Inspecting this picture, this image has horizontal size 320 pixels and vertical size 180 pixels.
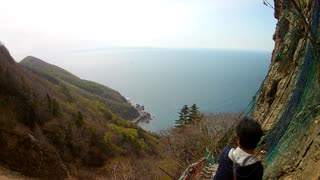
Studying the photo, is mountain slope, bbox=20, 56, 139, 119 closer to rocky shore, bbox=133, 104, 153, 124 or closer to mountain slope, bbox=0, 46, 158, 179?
rocky shore, bbox=133, 104, 153, 124

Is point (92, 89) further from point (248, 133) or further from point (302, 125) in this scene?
point (248, 133)

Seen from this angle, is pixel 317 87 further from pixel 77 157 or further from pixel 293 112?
pixel 77 157

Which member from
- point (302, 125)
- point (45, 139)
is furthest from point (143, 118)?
point (302, 125)

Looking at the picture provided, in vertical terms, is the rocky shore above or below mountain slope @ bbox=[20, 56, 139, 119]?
below

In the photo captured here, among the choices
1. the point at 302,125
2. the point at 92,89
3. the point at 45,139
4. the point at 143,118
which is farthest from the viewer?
the point at 92,89

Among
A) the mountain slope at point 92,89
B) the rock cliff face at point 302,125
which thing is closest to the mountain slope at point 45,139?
the rock cliff face at point 302,125

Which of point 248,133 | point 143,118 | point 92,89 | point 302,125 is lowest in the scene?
point 143,118

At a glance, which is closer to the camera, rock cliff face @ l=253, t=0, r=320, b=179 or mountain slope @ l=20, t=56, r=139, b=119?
rock cliff face @ l=253, t=0, r=320, b=179

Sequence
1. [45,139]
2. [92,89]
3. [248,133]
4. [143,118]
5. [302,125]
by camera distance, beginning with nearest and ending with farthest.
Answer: [248,133], [302,125], [45,139], [143,118], [92,89]

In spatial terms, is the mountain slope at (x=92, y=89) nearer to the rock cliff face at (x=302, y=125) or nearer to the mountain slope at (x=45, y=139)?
the mountain slope at (x=45, y=139)

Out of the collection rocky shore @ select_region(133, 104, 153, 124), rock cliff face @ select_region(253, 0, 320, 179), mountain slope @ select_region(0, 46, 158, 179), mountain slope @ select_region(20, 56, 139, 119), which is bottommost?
rocky shore @ select_region(133, 104, 153, 124)

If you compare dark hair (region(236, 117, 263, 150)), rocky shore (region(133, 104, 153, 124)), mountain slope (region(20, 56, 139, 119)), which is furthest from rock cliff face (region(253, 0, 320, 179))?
rocky shore (region(133, 104, 153, 124))
